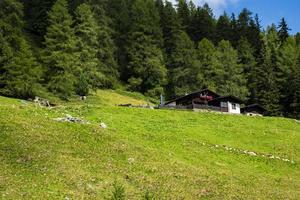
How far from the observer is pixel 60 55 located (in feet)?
309

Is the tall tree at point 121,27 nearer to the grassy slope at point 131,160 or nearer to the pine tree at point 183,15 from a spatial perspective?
the pine tree at point 183,15

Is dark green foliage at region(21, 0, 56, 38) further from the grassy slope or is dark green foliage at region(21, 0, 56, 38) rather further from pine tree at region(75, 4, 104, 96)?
the grassy slope

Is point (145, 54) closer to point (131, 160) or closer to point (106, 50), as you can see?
point (106, 50)

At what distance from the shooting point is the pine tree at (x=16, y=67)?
84.2m

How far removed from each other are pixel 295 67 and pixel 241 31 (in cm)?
3392

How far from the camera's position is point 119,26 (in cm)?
13225

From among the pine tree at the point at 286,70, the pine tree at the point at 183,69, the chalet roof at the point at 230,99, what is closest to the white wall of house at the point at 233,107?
the chalet roof at the point at 230,99

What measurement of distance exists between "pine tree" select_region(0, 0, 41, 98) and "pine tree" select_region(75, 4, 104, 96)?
29.4 feet

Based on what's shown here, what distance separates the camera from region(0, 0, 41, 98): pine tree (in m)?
Answer: 84.2

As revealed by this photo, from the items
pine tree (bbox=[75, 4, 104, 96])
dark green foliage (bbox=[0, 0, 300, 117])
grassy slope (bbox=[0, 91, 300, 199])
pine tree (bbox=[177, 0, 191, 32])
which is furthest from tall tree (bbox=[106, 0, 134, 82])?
grassy slope (bbox=[0, 91, 300, 199])

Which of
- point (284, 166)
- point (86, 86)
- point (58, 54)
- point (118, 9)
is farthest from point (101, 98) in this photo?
point (284, 166)

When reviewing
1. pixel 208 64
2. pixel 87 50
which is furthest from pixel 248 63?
pixel 87 50

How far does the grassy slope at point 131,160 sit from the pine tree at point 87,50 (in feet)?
119

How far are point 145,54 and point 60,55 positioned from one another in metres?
32.2
